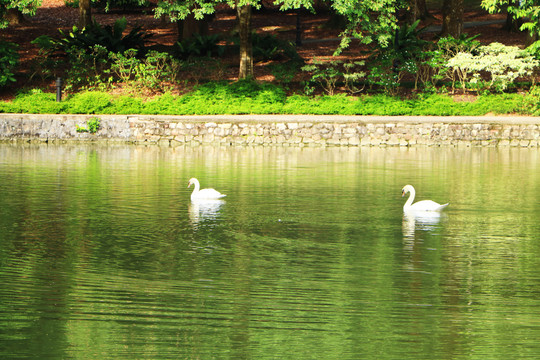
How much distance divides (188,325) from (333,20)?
38.4 m

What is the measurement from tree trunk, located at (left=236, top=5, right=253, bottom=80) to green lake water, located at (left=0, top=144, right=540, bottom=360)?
1179 centimetres

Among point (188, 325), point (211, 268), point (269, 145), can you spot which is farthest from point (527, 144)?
point (188, 325)

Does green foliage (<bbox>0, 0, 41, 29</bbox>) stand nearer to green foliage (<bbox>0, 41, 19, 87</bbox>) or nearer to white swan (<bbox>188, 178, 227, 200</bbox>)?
green foliage (<bbox>0, 41, 19, 87</bbox>)

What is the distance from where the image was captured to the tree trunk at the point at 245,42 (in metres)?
30.8

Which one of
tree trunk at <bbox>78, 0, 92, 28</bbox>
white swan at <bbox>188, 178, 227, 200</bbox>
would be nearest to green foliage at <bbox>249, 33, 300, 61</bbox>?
tree trunk at <bbox>78, 0, 92, 28</bbox>

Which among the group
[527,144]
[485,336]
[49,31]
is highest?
[49,31]

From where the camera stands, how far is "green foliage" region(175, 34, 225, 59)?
35750 millimetres

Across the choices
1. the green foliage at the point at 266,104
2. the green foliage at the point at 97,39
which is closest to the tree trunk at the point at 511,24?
the green foliage at the point at 266,104

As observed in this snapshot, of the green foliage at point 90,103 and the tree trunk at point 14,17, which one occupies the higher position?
the tree trunk at point 14,17

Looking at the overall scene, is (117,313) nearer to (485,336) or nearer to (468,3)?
(485,336)

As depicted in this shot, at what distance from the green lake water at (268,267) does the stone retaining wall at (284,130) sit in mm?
7524

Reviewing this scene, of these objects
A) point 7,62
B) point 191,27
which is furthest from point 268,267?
point 191,27

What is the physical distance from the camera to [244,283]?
9.70 m

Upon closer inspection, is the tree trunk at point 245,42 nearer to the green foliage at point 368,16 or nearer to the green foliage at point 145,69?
the green foliage at point 145,69
